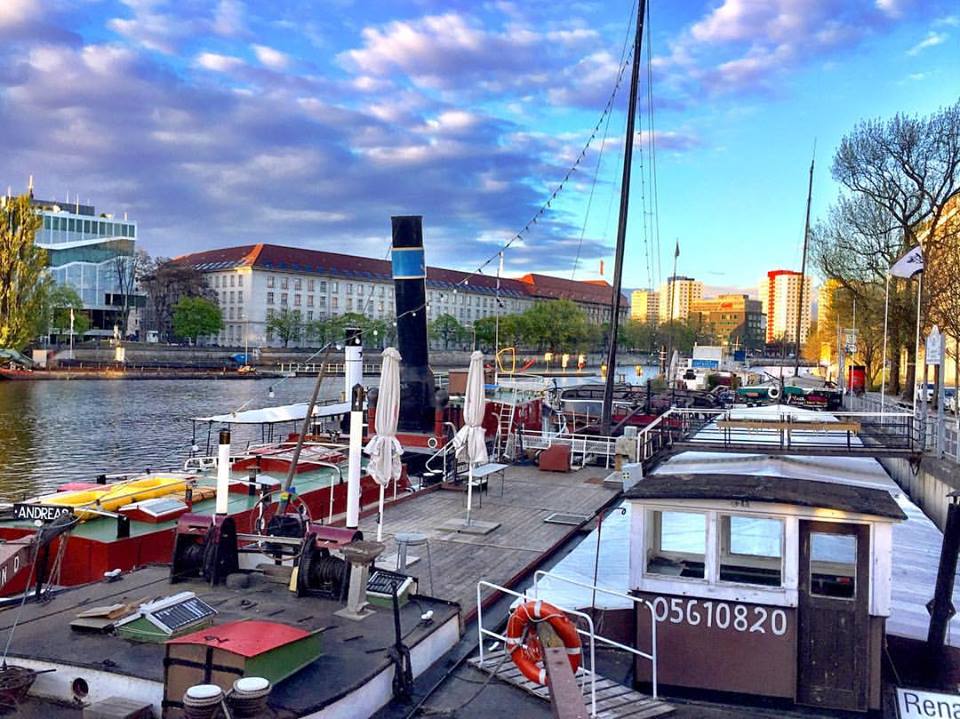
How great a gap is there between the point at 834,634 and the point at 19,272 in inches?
3266

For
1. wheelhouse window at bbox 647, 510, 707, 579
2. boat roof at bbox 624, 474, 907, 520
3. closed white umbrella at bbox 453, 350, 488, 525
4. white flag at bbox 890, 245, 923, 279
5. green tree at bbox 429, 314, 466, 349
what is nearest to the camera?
boat roof at bbox 624, 474, 907, 520

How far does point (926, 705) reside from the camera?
7.00 meters

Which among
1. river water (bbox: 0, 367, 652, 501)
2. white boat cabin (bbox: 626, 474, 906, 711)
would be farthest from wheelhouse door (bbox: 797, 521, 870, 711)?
river water (bbox: 0, 367, 652, 501)

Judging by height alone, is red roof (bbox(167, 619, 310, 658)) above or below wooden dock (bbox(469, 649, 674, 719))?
above

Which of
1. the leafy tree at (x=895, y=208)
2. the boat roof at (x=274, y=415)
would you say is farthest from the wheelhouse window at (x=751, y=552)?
the leafy tree at (x=895, y=208)

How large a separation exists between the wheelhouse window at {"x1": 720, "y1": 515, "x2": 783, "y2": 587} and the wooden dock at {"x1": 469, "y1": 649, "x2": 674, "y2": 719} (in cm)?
142

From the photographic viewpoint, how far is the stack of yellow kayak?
41.6 feet

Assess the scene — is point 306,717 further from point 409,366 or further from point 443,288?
point 443,288

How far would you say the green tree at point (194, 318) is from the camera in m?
107

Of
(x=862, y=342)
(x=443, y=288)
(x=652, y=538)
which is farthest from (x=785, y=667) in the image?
(x=443, y=288)

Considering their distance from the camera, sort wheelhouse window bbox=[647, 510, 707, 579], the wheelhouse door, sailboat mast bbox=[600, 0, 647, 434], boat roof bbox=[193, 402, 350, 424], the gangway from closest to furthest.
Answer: the wheelhouse door < wheelhouse window bbox=[647, 510, 707, 579] < the gangway < boat roof bbox=[193, 402, 350, 424] < sailboat mast bbox=[600, 0, 647, 434]

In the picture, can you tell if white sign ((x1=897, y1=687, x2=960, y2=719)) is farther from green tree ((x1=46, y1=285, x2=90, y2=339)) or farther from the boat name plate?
green tree ((x1=46, y1=285, x2=90, y2=339))

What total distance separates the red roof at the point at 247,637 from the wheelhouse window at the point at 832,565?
4.87 meters

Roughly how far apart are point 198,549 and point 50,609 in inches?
61.3
